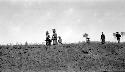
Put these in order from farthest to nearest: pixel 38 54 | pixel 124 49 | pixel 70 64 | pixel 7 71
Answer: pixel 124 49, pixel 38 54, pixel 70 64, pixel 7 71

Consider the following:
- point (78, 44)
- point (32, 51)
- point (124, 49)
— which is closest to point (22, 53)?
point (32, 51)

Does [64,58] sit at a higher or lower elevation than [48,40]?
lower

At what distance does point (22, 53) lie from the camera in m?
31.5

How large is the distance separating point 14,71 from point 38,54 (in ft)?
15.8

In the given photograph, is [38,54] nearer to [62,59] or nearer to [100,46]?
[62,59]

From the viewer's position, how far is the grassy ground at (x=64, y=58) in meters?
28.2

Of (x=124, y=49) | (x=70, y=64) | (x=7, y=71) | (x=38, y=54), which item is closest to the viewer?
(x=7, y=71)

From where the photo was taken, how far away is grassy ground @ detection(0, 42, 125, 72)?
28.2m

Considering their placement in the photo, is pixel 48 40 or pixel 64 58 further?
pixel 48 40

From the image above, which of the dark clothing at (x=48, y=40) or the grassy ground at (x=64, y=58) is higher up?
the dark clothing at (x=48, y=40)

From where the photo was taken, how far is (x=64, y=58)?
100ft

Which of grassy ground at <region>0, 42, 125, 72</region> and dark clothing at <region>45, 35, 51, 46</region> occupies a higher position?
dark clothing at <region>45, 35, 51, 46</region>

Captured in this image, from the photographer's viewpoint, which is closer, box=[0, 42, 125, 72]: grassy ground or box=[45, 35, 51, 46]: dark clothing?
box=[0, 42, 125, 72]: grassy ground

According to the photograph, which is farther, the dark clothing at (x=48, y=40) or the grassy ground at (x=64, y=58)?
the dark clothing at (x=48, y=40)
